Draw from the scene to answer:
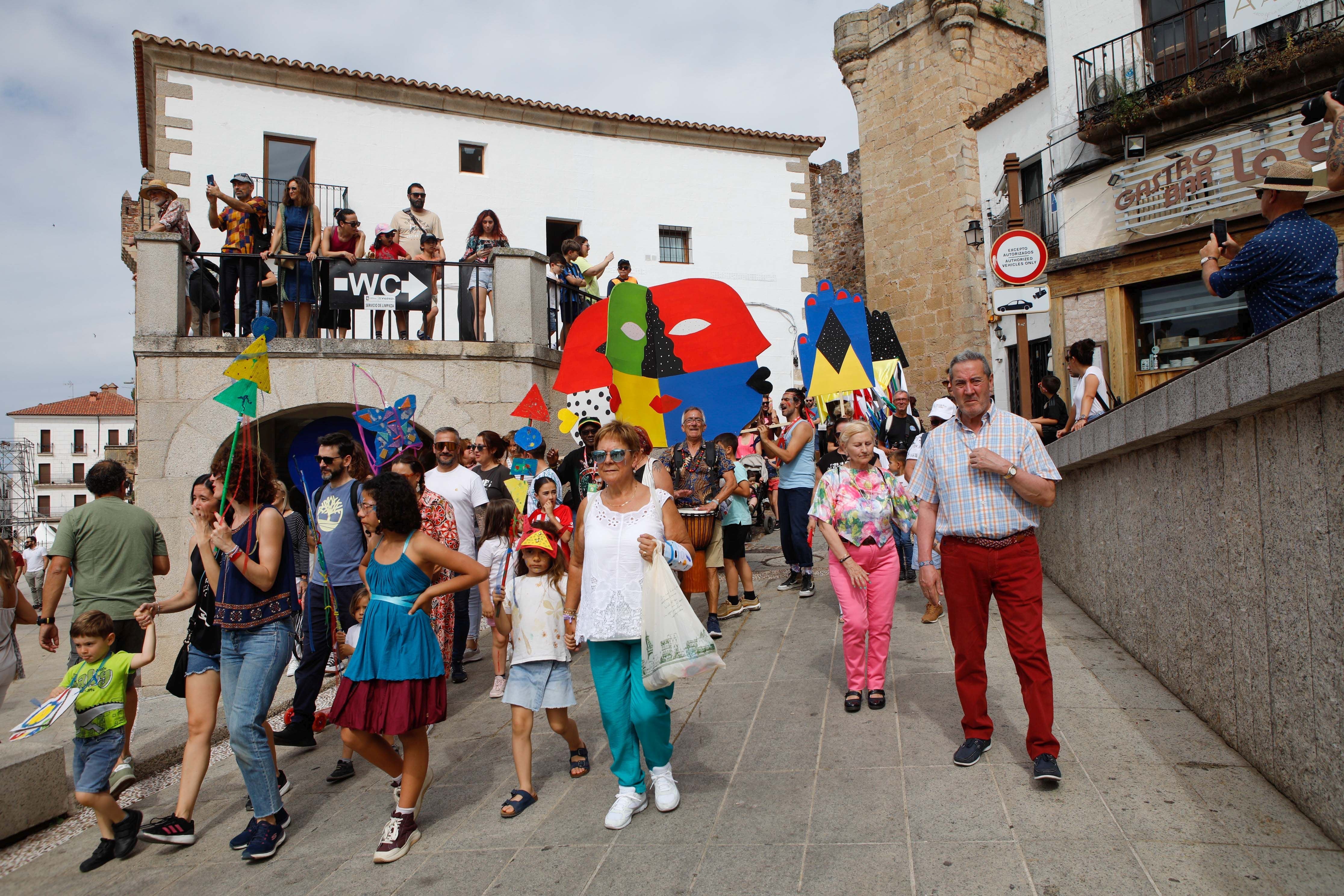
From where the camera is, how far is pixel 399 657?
3.81 m

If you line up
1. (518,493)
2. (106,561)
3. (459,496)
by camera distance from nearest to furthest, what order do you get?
(106,561)
(459,496)
(518,493)

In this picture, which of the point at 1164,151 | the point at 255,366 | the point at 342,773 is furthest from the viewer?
the point at 1164,151

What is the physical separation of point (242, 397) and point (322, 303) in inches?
224

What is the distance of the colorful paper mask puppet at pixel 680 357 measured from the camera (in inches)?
232

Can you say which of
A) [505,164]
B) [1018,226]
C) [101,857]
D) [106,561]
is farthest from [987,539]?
[505,164]

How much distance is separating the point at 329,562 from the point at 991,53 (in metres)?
23.3

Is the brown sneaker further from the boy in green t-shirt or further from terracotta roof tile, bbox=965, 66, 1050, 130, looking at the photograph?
terracotta roof tile, bbox=965, 66, 1050, 130

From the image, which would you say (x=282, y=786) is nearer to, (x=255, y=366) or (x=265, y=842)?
(x=265, y=842)

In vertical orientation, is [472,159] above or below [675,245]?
above

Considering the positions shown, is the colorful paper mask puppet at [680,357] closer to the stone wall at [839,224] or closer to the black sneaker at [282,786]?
the black sneaker at [282,786]

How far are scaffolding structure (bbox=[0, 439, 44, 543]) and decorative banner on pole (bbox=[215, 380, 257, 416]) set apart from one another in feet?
202

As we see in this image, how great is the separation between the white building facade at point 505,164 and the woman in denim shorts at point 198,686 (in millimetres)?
8637

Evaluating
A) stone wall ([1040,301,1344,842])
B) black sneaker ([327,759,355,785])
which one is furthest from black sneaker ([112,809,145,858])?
stone wall ([1040,301,1344,842])

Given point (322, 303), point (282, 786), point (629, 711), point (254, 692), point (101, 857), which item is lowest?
point (101, 857)
